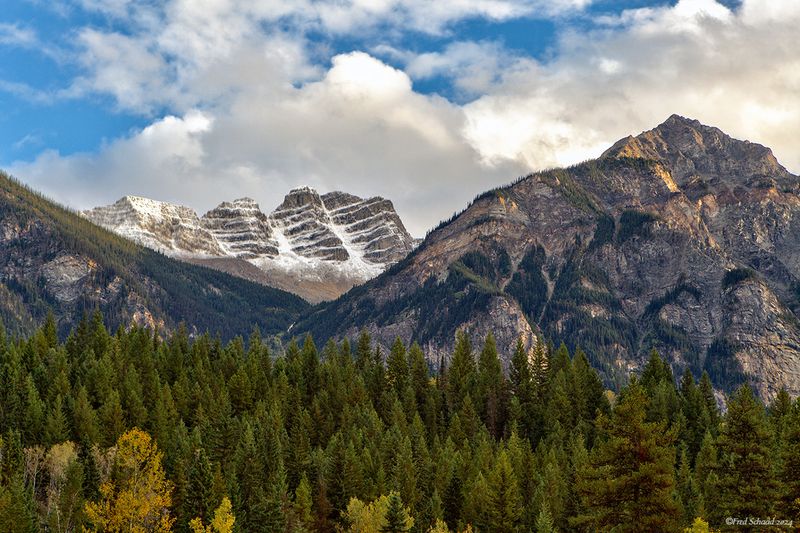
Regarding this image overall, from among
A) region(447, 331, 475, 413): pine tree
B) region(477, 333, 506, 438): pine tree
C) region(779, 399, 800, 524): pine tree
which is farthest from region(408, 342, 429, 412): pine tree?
region(779, 399, 800, 524): pine tree

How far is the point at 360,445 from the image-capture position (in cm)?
14238

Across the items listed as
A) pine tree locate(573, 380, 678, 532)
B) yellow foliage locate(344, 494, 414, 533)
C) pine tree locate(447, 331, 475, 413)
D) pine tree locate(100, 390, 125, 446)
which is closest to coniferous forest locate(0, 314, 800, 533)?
pine tree locate(573, 380, 678, 532)

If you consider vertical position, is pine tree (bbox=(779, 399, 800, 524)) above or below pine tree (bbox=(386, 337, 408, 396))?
below

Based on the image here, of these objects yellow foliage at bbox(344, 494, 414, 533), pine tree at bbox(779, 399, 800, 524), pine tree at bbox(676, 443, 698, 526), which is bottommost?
yellow foliage at bbox(344, 494, 414, 533)

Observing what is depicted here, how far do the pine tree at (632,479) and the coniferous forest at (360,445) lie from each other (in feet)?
0.40

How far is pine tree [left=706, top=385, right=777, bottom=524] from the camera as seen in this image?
65.4m

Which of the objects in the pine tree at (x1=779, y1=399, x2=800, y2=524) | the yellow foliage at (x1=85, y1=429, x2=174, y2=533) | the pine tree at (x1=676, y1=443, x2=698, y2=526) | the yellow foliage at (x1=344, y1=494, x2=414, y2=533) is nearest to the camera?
the pine tree at (x1=779, y1=399, x2=800, y2=524)

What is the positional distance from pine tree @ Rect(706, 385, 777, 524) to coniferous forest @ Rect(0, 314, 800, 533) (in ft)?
0.53

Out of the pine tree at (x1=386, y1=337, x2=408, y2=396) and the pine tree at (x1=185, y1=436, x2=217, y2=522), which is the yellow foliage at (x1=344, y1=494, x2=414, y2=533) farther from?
the pine tree at (x1=386, y1=337, x2=408, y2=396)

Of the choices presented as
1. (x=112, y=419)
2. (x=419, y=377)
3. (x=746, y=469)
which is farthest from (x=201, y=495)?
(x=419, y=377)

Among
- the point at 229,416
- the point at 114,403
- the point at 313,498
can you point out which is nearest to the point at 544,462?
the point at 313,498

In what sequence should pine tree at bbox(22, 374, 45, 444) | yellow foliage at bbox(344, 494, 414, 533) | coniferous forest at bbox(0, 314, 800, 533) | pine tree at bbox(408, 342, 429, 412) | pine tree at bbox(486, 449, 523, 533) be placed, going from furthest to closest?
pine tree at bbox(408, 342, 429, 412), pine tree at bbox(22, 374, 45, 444), pine tree at bbox(486, 449, 523, 533), yellow foliage at bbox(344, 494, 414, 533), coniferous forest at bbox(0, 314, 800, 533)

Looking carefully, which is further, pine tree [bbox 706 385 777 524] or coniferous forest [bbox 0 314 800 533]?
coniferous forest [bbox 0 314 800 533]

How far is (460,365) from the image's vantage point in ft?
630
